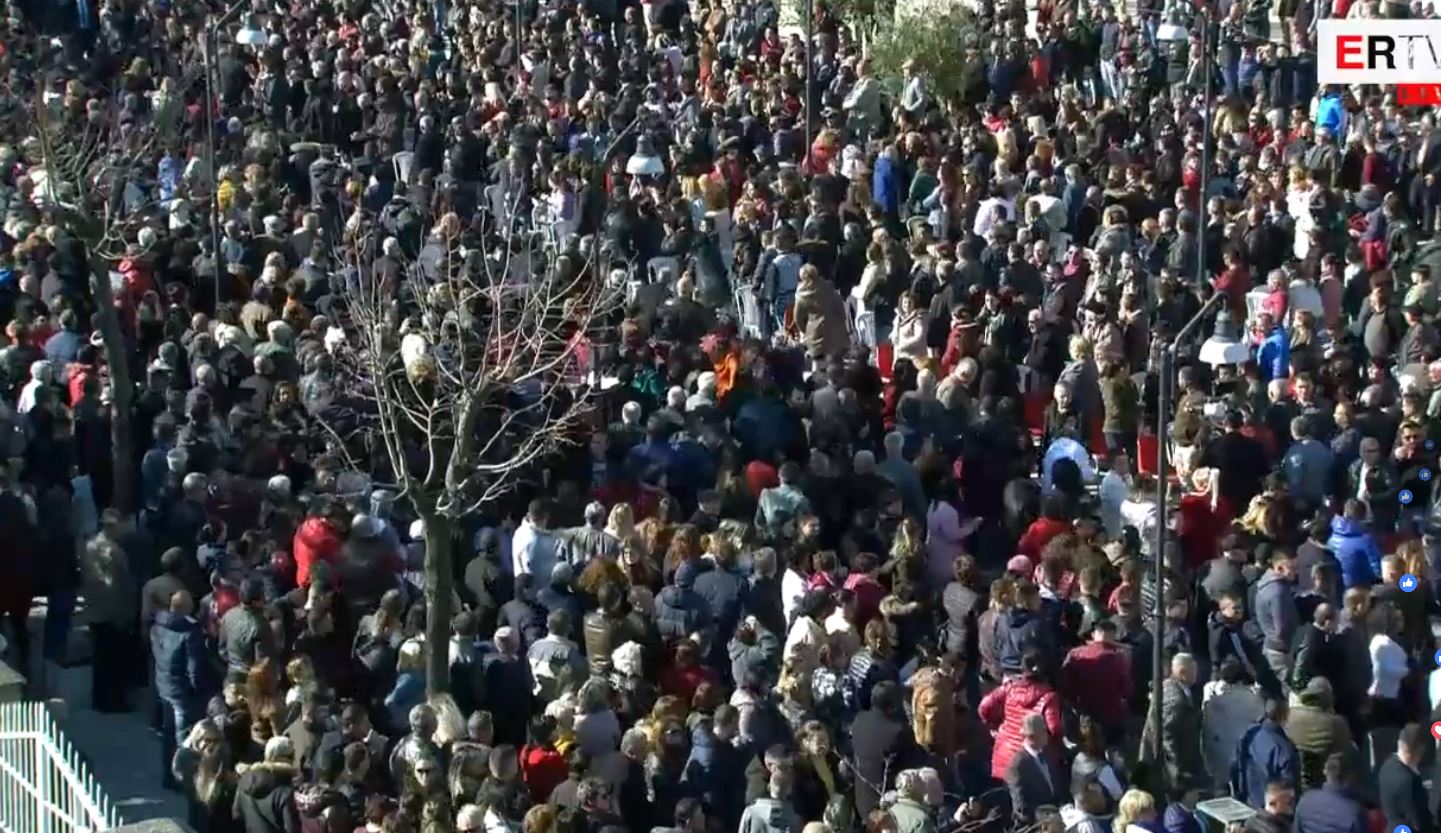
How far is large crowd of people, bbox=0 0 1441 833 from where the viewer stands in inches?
605

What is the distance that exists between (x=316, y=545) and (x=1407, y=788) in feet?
21.3

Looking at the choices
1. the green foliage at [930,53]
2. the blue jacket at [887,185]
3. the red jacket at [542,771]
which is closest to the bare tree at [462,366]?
the red jacket at [542,771]

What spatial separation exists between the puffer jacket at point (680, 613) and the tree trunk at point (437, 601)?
123cm

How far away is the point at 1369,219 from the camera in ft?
84.1

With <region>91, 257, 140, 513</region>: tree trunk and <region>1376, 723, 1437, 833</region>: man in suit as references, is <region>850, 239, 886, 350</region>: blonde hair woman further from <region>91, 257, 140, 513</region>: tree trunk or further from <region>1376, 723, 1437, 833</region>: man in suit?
<region>1376, 723, 1437, 833</region>: man in suit

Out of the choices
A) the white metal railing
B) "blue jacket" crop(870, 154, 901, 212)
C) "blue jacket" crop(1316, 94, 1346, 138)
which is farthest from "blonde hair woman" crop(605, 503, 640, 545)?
"blue jacket" crop(1316, 94, 1346, 138)

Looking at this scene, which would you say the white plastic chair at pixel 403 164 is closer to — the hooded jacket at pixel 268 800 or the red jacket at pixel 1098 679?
the red jacket at pixel 1098 679

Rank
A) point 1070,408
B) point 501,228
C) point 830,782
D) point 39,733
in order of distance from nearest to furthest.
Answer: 1. point 39,733
2. point 830,782
3. point 1070,408
4. point 501,228

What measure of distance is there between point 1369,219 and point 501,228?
24.6 ft

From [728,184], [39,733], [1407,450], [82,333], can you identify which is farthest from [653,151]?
[39,733]

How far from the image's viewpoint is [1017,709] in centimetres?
1577

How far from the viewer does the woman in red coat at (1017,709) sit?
15625 mm

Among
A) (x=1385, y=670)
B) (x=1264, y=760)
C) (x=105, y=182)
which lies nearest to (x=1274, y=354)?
(x=1385, y=670)

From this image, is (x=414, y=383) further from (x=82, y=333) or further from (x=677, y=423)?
(x=82, y=333)
